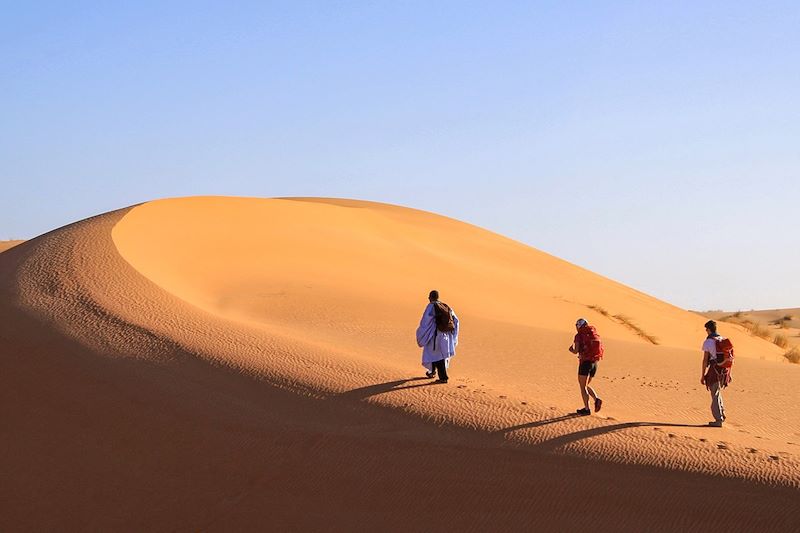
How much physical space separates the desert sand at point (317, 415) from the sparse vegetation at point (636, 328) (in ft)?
15.7

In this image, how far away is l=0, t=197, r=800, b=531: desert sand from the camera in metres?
10.3

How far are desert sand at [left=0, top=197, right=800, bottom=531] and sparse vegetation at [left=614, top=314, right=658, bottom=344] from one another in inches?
188

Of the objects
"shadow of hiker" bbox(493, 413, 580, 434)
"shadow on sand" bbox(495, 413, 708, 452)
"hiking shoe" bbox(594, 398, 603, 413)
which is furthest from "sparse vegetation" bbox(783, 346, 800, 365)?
"shadow of hiker" bbox(493, 413, 580, 434)

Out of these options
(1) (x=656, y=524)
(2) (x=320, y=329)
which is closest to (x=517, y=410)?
(1) (x=656, y=524)

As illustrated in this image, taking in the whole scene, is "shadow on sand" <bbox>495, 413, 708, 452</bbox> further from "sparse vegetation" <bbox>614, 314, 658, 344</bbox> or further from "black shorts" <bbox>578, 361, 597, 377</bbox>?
"sparse vegetation" <bbox>614, 314, 658, 344</bbox>

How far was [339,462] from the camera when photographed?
11227mm

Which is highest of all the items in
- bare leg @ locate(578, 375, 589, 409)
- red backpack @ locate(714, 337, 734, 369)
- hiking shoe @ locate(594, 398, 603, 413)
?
red backpack @ locate(714, 337, 734, 369)

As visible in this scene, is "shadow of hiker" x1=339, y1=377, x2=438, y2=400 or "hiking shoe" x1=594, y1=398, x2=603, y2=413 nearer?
"hiking shoe" x1=594, y1=398, x2=603, y2=413

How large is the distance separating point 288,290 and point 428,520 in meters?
10.3

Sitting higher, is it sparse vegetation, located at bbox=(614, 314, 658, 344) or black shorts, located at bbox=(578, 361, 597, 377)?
sparse vegetation, located at bbox=(614, 314, 658, 344)

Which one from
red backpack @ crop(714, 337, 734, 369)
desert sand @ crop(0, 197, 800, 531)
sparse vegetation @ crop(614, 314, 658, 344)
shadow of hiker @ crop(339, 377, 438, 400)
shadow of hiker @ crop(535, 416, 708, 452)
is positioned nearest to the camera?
desert sand @ crop(0, 197, 800, 531)

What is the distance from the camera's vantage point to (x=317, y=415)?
12.2 meters

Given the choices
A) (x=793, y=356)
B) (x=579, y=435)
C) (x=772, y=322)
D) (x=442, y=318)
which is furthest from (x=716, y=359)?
(x=772, y=322)

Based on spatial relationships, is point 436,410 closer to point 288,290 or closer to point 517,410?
point 517,410
